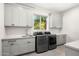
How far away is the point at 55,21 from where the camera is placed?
4.54m

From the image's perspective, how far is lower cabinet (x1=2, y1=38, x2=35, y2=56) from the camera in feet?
7.58

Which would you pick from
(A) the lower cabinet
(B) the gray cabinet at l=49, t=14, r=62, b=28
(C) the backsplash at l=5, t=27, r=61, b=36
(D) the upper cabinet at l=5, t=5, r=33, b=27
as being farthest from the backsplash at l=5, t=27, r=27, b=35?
(B) the gray cabinet at l=49, t=14, r=62, b=28

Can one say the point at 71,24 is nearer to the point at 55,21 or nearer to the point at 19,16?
the point at 55,21


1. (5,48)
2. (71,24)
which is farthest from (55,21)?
(5,48)

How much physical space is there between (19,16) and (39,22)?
149 centimetres

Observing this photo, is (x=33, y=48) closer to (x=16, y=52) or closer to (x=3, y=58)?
(x=16, y=52)

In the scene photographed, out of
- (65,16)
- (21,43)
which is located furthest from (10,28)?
(65,16)

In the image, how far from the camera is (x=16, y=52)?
8.32 feet

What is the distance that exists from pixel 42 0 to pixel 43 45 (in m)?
2.72

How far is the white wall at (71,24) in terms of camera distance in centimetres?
427

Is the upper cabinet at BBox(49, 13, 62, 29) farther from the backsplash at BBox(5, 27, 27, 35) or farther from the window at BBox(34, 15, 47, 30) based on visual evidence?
the backsplash at BBox(5, 27, 27, 35)

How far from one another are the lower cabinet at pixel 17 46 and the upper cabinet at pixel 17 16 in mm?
778

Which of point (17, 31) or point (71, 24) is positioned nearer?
point (17, 31)

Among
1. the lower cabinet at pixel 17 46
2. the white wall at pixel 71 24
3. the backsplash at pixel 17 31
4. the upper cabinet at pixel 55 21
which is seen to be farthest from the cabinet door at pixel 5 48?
the white wall at pixel 71 24
